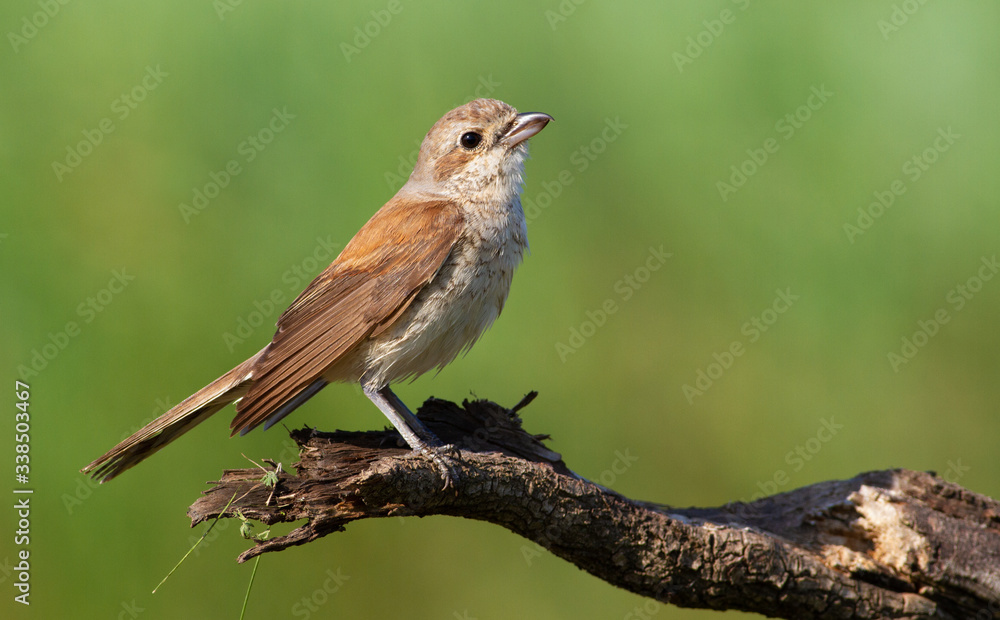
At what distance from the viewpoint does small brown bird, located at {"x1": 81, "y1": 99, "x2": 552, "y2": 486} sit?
10.6 ft

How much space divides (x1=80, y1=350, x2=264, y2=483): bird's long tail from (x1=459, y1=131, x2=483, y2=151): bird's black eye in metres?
1.40

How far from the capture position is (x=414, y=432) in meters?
3.56

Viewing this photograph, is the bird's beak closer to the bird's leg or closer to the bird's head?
the bird's head

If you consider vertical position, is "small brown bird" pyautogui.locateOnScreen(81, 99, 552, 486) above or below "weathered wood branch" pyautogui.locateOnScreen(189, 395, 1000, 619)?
above

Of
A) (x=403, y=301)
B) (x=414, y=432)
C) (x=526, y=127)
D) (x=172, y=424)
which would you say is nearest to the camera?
(x=172, y=424)

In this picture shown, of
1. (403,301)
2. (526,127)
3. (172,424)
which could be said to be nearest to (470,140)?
A: (526,127)

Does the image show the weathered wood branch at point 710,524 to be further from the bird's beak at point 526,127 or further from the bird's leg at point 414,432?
the bird's beak at point 526,127

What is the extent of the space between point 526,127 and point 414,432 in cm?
154

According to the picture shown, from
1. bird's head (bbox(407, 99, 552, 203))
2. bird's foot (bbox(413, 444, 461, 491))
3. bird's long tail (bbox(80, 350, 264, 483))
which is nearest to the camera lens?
bird's foot (bbox(413, 444, 461, 491))

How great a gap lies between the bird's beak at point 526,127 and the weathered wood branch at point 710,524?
1.24 meters

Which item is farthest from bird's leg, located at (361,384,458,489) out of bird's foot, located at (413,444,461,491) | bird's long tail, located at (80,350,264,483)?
bird's long tail, located at (80,350,264,483)

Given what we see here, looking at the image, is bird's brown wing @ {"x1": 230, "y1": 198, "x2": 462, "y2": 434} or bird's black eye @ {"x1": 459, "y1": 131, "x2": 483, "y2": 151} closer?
bird's brown wing @ {"x1": 230, "y1": 198, "x2": 462, "y2": 434}

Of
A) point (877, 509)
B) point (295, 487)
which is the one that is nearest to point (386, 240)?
point (295, 487)

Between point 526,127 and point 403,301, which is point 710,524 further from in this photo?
point 526,127
